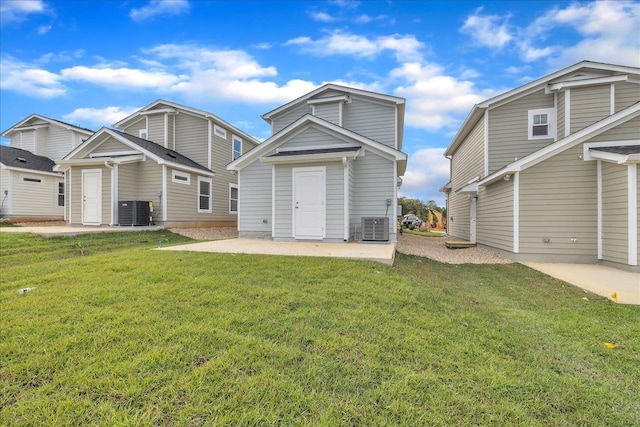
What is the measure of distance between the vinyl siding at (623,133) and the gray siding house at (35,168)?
24178 mm

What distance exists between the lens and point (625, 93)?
33.0 ft

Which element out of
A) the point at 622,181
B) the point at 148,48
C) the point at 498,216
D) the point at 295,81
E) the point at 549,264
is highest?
the point at 295,81

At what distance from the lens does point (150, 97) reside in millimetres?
16219

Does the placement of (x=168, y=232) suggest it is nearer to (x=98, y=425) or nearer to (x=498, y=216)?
(x=98, y=425)

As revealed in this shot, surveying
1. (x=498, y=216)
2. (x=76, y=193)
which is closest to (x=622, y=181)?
(x=498, y=216)

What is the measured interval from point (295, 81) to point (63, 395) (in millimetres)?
15910

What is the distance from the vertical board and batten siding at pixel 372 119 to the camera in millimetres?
12258

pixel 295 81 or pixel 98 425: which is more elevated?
pixel 295 81

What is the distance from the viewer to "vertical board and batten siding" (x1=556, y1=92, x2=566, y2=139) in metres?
10.4

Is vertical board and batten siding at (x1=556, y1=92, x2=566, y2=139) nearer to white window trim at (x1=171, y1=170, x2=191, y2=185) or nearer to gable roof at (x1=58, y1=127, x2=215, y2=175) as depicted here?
gable roof at (x1=58, y1=127, x2=215, y2=175)

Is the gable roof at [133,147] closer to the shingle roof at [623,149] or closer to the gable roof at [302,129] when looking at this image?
the gable roof at [302,129]

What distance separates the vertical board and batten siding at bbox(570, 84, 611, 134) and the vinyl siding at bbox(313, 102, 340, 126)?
8.56 m

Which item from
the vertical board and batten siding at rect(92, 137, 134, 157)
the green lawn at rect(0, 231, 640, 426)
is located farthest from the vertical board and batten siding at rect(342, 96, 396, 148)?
the vertical board and batten siding at rect(92, 137, 134, 157)

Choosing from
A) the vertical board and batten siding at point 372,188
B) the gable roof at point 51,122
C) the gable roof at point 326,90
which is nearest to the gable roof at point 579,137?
the vertical board and batten siding at point 372,188
